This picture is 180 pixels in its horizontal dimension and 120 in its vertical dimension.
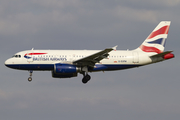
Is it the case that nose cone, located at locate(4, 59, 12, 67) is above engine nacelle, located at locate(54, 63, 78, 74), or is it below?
above

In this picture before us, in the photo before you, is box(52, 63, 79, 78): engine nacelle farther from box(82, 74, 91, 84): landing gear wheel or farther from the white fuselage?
box(82, 74, 91, 84): landing gear wheel

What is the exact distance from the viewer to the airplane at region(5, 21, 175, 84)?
177 ft

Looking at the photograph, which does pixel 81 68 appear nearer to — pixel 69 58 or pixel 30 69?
pixel 69 58

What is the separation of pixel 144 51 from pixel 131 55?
2549 millimetres

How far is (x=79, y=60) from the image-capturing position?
5356 cm

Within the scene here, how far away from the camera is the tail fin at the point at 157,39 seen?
59.1 metres

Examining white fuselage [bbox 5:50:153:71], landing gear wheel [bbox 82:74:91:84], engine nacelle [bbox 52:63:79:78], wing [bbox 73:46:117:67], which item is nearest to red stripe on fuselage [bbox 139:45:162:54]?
white fuselage [bbox 5:50:153:71]

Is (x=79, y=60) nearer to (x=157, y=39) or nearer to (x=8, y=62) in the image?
(x=8, y=62)

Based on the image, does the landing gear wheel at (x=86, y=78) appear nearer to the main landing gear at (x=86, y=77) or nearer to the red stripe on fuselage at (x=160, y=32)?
the main landing gear at (x=86, y=77)

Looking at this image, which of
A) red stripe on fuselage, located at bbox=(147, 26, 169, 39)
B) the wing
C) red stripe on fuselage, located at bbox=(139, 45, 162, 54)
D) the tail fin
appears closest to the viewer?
the wing

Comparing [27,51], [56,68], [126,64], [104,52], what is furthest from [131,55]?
[27,51]

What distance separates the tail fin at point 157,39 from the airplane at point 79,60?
Answer: 0.45 meters

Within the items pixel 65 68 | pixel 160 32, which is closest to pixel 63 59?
pixel 65 68

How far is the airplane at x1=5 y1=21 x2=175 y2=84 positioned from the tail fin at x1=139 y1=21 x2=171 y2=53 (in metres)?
0.45
